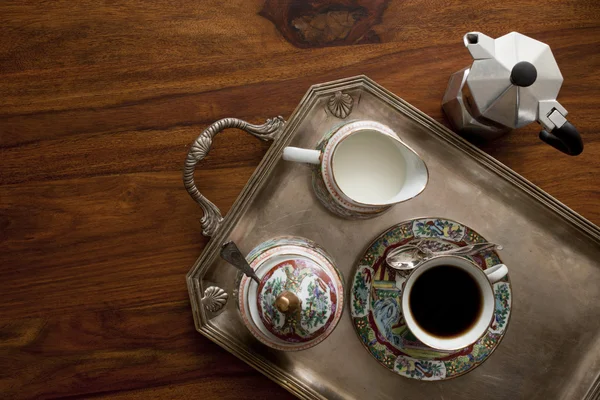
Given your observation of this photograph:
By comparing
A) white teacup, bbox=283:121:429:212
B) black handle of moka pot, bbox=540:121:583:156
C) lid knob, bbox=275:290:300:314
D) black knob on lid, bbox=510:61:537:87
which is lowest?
lid knob, bbox=275:290:300:314

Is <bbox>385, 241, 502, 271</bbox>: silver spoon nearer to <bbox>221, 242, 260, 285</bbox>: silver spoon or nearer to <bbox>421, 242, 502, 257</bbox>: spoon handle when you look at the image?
<bbox>421, 242, 502, 257</bbox>: spoon handle

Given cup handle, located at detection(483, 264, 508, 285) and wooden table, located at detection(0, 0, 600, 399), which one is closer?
cup handle, located at detection(483, 264, 508, 285)

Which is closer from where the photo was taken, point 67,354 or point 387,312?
point 387,312

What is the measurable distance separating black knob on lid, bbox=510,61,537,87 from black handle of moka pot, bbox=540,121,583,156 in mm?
96

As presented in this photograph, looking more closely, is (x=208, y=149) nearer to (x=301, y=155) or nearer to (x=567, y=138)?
(x=301, y=155)

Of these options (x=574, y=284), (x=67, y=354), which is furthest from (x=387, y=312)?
(x=67, y=354)

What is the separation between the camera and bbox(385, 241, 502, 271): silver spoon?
31.6 inches

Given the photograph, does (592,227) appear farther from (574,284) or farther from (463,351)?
(463,351)

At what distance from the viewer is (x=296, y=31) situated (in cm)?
92

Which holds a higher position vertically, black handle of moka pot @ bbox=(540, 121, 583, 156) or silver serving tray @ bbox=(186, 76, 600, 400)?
black handle of moka pot @ bbox=(540, 121, 583, 156)

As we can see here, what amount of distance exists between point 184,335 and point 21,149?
48 centimetres

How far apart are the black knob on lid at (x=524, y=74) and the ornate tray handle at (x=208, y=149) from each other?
39 centimetres

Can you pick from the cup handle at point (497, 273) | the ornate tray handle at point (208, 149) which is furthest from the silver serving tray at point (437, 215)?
the cup handle at point (497, 273)

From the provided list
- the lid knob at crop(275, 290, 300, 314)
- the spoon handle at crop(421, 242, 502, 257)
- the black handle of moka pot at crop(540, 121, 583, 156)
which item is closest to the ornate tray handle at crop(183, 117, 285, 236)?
the lid knob at crop(275, 290, 300, 314)
